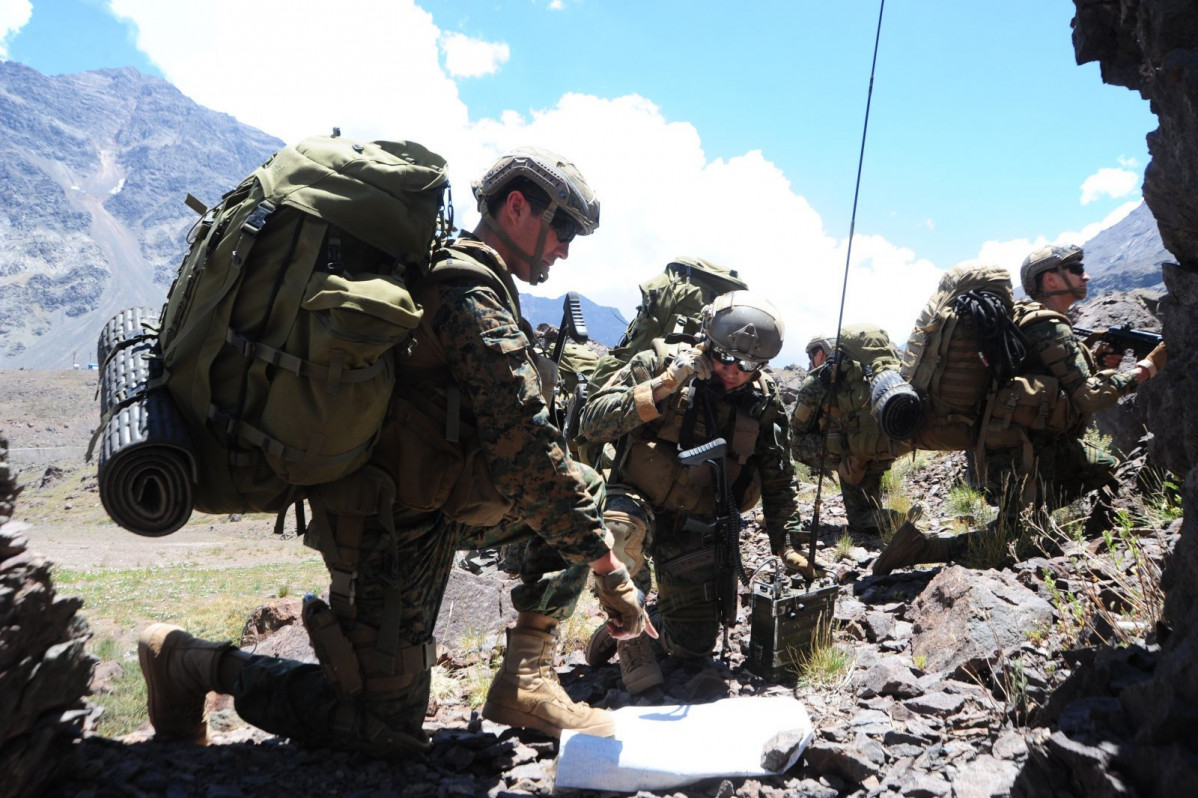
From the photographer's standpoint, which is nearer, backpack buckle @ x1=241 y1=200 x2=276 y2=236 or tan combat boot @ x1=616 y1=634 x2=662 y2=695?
backpack buckle @ x1=241 y1=200 x2=276 y2=236

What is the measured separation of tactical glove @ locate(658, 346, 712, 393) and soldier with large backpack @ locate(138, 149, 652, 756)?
4.16 ft

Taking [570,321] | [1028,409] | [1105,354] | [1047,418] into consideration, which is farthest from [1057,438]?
[570,321]

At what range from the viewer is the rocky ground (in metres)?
2.74

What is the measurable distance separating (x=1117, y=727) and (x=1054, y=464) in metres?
5.25

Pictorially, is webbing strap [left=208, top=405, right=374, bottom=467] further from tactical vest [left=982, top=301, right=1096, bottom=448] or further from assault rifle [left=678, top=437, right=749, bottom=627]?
tactical vest [left=982, top=301, right=1096, bottom=448]

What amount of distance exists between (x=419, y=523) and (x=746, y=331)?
7.23 ft

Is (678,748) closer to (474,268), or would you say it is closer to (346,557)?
(346,557)

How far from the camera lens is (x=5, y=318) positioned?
505 ft

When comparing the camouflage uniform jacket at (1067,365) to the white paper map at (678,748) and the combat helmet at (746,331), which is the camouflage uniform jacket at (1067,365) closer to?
the combat helmet at (746,331)

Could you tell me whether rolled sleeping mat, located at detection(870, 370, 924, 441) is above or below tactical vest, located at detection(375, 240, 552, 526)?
above

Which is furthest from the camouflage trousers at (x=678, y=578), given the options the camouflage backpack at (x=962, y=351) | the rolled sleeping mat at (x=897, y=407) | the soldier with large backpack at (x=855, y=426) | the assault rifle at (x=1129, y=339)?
the assault rifle at (x=1129, y=339)

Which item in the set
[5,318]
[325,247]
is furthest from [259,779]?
[5,318]

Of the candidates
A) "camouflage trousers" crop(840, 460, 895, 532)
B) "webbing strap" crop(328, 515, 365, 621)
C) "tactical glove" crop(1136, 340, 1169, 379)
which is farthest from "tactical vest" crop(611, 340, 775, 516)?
"camouflage trousers" crop(840, 460, 895, 532)

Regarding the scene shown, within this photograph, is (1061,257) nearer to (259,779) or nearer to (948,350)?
(948,350)
